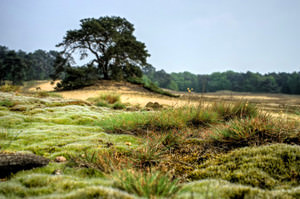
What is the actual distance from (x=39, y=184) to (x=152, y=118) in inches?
114

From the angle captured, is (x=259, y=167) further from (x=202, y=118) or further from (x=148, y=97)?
(x=148, y=97)

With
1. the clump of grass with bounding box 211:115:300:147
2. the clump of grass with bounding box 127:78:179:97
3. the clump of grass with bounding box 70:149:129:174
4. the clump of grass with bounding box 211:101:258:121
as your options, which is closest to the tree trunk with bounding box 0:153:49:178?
the clump of grass with bounding box 70:149:129:174

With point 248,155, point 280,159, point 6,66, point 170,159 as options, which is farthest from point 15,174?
point 6,66

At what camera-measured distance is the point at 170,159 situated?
2424 millimetres

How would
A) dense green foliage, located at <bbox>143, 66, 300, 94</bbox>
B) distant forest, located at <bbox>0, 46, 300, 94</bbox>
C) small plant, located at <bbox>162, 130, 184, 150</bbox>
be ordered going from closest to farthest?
small plant, located at <bbox>162, 130, 184, 150</bbox>, distant forest, located at <bbox>0, 46, 300, 94</bbox>, dense green foliage, located at <bbox>143, 66, 300, 94</bbox>

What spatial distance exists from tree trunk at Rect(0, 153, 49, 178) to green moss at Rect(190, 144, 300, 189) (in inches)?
67.2

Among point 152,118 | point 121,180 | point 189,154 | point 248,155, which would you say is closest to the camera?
point 121,180

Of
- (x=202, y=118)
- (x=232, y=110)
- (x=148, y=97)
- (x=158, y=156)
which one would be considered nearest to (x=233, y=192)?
(x=158, y=156)

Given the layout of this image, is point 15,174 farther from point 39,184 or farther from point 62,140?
point 62,140

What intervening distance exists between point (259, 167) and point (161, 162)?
1.07 m

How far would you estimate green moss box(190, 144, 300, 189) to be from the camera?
1667 mm

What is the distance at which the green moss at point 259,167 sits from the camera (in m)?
1.67

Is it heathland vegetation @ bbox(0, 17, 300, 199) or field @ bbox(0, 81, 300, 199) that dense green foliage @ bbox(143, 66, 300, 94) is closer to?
heathland vegetation @ bbox(0, 17, 300, 199)

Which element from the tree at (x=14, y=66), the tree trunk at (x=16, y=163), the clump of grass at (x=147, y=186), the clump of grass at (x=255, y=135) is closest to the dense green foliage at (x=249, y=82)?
the tree at (x=14, y=66)
